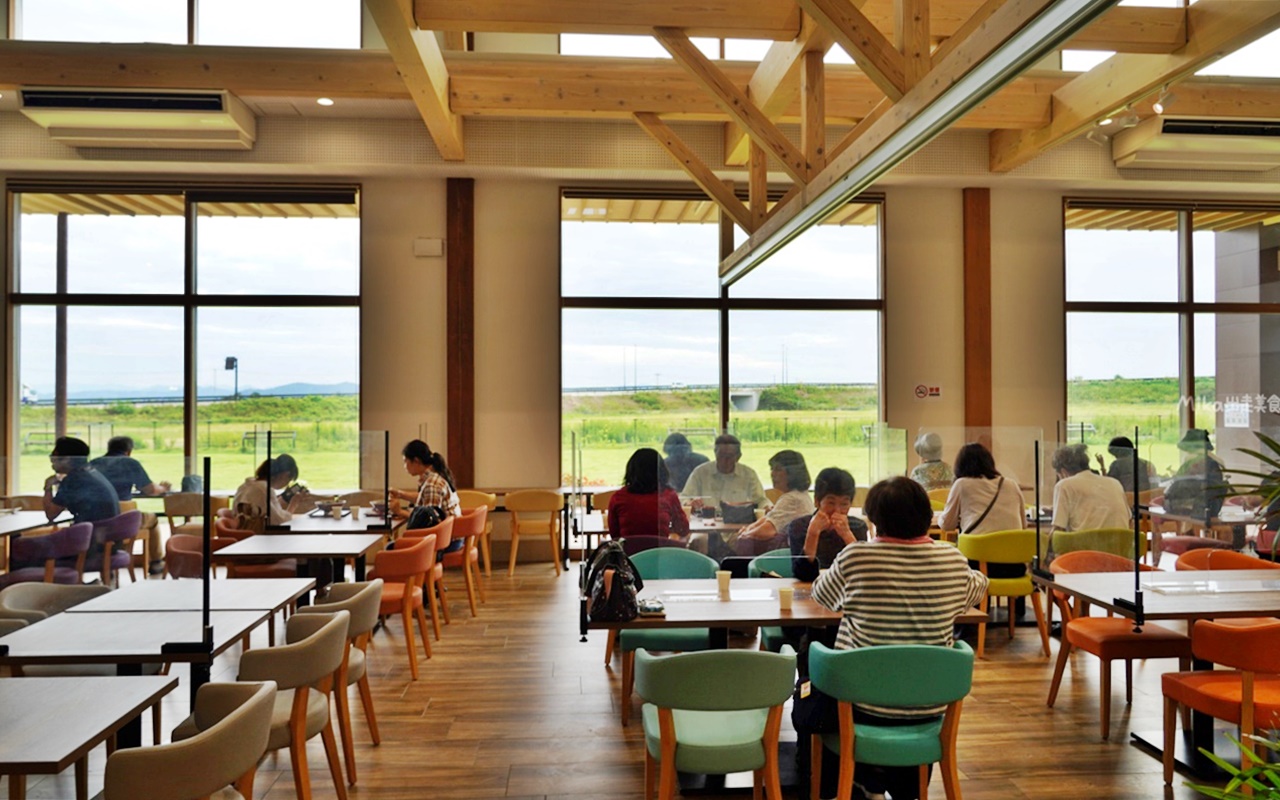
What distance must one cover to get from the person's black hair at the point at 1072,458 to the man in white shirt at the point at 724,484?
211 centimetres

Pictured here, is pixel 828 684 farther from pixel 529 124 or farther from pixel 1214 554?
pixel 529 124

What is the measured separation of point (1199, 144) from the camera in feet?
25.7

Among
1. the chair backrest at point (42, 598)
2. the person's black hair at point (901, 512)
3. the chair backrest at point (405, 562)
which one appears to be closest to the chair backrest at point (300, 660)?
the chair backrest at point (42, 598)

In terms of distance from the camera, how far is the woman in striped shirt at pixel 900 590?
2834mm

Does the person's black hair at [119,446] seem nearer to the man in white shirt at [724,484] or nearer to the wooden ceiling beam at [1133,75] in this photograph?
the man in white shirt at [724,484]

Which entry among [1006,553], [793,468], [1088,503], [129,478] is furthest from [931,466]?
[129,478]

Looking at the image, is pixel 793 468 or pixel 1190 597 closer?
pixel 1190 597

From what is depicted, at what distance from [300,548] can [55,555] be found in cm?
169

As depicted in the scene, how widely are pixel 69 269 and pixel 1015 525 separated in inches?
357

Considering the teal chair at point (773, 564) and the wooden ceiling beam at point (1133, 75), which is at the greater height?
the wooden ceiling beam at point (1133, 75)

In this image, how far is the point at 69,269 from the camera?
27.9 feet

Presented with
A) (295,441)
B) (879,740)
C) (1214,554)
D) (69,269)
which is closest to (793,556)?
(879,740)

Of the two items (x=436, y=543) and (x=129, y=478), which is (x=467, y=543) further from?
(x=129, y=478)

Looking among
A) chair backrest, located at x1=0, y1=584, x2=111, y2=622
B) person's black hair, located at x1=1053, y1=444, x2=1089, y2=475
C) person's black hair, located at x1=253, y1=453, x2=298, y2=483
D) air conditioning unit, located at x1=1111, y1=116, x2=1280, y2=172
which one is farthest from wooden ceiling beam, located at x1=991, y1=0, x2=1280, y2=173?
chair backrest, located at x1=0, y1=584, x2=111, y2=622
